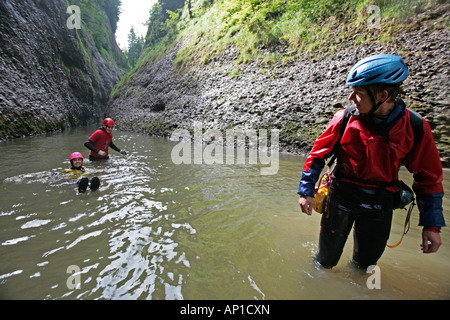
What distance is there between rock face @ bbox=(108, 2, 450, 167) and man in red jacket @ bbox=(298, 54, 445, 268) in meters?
5.36

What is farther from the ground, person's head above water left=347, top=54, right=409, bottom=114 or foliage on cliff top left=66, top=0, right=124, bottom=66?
foliage on cliff top left=66, top=0, right=124, bottom=66

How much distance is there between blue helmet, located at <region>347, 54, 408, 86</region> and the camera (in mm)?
1646

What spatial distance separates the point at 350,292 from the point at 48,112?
18.4m

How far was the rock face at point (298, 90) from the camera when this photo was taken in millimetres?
6008

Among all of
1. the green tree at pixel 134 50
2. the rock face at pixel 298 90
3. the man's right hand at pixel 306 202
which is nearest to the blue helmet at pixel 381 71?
the man's right hand at pixel 306 202

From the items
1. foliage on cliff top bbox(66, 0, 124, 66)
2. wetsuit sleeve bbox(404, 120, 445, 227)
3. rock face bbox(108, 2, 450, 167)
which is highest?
foliage on cliff top bbox(66, 0, 124, 66)

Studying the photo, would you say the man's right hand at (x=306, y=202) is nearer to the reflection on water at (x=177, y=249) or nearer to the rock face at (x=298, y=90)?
the reflection on water at (x=177, y=249)

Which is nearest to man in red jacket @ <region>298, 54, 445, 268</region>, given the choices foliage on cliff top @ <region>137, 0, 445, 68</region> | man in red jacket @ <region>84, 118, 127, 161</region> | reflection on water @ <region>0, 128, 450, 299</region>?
reflection on water @ <region>0, 128, 450, 299</region>

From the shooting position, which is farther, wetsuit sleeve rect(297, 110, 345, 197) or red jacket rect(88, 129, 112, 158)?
red jacket rect(88, 129, 112, 158)

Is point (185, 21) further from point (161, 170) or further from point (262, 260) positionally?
point (262, 260)

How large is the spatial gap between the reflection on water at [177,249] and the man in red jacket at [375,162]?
573mm

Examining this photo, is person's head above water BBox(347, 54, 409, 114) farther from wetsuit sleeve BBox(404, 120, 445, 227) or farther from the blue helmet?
wetsuit sleeve BBox(404, 120, 445, 227)

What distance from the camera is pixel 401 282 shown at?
2145 mm
